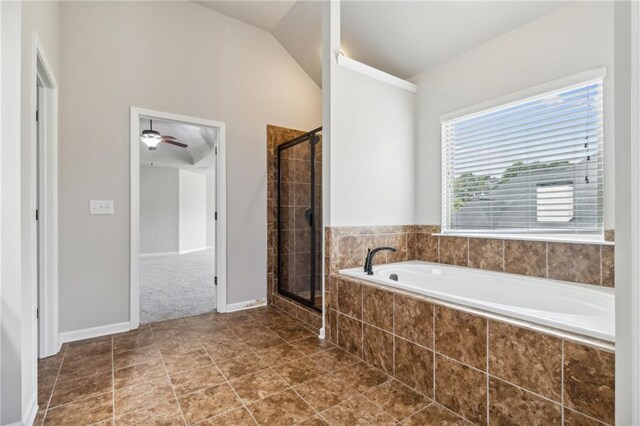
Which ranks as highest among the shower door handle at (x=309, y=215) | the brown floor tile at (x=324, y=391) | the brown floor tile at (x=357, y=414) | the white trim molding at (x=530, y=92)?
the white trim molding at (x=530, y=92)

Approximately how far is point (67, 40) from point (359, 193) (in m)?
2.76

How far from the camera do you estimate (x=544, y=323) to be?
1.29 m

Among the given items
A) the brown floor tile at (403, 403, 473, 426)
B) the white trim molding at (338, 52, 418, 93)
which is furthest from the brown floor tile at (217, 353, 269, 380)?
the white trim molding at (338, 52, 418, 93)

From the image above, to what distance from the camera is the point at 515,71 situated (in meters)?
2.43

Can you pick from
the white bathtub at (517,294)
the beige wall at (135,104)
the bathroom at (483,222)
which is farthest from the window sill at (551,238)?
the beige wall at (135,104)

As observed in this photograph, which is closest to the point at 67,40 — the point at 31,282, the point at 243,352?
the point at 31,282

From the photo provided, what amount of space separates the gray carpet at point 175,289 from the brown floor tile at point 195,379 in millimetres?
1254

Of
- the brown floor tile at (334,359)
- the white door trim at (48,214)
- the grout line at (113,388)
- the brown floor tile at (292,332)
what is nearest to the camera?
the grout line at (113,388)

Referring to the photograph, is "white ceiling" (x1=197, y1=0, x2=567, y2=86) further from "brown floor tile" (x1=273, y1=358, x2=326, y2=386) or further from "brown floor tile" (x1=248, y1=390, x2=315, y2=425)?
"brown floor tile" (x1=248, y1=390, x2=315, y2=425)

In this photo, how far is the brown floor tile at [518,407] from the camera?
1231mm

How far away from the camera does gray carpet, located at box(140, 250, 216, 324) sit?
10.8 feet

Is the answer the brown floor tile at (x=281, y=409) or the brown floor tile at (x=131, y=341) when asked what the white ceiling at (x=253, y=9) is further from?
the brown floor tile at (x=281, y=409)

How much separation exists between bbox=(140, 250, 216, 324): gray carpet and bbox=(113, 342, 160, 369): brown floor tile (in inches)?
26.4
